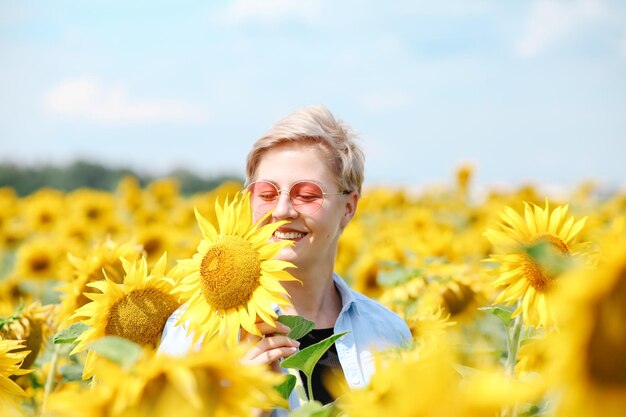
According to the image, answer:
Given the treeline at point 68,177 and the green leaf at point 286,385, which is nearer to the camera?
the green leaf at point 286,385

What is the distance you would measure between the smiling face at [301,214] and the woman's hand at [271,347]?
70cm

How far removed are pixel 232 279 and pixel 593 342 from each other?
122cm

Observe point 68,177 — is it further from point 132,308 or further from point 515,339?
point 515,339

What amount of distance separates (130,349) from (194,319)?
0.84m

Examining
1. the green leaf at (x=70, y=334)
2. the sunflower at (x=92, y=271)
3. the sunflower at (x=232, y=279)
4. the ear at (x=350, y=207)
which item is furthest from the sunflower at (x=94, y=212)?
the sunflower at (x=232, y=279)

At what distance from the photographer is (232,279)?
201 centimetres

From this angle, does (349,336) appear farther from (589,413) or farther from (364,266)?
(364,266)

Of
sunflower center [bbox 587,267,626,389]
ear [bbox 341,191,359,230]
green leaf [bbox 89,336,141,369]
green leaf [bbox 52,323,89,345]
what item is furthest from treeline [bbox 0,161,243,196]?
sunflower center [bbox 587,267,626,389]

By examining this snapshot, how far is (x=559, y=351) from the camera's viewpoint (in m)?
0.94

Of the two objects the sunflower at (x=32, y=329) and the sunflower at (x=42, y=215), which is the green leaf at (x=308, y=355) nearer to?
the sunflower at (x=32, y=329)

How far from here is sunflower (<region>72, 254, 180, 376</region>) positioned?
7.47 ft

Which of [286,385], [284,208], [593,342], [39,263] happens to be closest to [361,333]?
[284,208]

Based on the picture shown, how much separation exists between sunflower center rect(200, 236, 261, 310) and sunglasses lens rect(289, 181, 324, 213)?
27.9 inches

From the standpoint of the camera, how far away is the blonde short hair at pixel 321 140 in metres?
2.90
